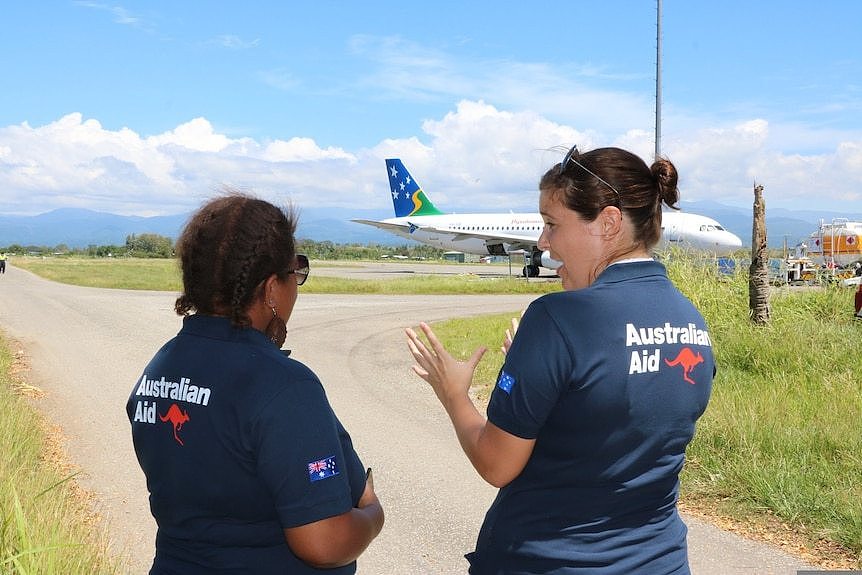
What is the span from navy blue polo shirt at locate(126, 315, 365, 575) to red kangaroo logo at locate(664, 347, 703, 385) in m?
0.89

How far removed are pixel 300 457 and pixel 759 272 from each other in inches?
409

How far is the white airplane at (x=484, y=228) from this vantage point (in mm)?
34562

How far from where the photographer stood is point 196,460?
2025 millimetres

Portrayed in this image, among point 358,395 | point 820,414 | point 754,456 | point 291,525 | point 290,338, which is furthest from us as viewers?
point 290,338

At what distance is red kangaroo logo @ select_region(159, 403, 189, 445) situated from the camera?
203 cm

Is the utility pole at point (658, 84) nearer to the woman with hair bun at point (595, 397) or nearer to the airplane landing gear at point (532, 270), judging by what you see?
the woman with hair bun at point (595, 397)

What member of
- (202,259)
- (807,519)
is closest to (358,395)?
(807,519)

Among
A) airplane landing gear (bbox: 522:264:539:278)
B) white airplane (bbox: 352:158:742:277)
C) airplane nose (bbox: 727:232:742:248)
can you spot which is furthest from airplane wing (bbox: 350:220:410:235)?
airplane nose (bbox: 727:232:742:248)

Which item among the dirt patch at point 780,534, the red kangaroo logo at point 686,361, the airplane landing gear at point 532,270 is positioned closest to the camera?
the red kangaroo logo at point 686,361

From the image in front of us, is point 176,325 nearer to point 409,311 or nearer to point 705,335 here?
point 409,311

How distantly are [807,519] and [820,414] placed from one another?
2052 millimetres

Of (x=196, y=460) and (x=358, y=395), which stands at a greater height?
(x=196, y=460)

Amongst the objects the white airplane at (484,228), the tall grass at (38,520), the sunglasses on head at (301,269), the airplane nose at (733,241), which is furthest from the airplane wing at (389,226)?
the sunglasses on head at (301,269)

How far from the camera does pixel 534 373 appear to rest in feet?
6.45
